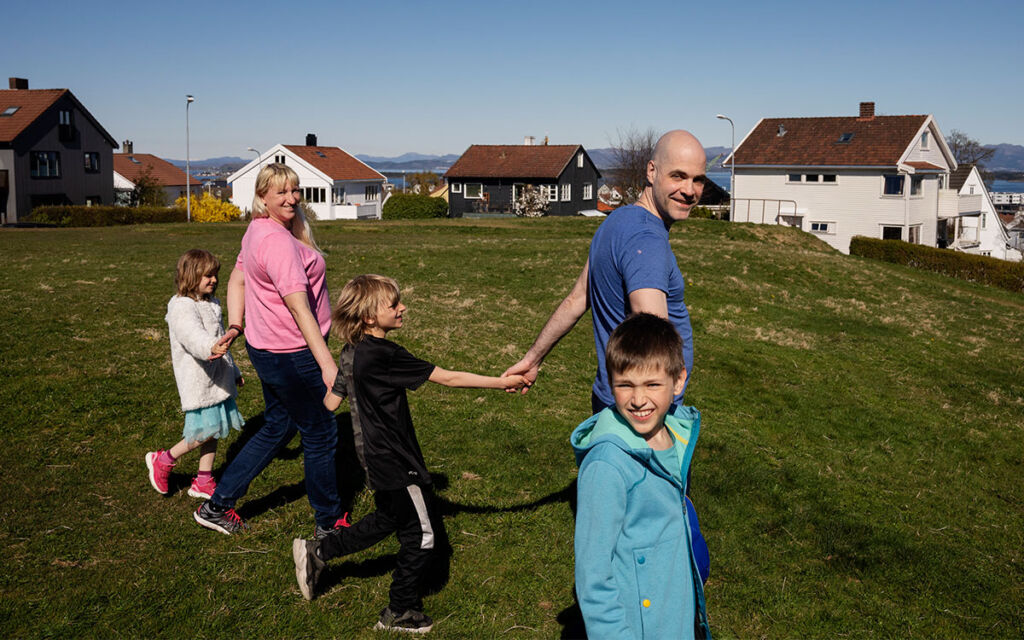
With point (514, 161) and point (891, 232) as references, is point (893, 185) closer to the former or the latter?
point (891, 232)

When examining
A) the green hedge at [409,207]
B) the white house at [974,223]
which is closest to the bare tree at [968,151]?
the white house at [974,223]

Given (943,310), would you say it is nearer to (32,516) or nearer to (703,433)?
(703,433)

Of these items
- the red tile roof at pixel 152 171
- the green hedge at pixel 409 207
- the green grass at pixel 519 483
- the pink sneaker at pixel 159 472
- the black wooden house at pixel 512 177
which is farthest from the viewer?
the red tile roof at pixel 152 171

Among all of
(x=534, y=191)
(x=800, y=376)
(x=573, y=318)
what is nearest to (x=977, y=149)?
(x=534, y=191)

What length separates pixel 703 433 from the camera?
820 centimetres

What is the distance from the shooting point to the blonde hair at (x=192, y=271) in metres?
5.80

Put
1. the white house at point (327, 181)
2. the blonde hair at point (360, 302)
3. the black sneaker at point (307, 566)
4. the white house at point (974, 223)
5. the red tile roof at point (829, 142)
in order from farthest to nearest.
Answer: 1. the white house at point (327, 181)
2. the white house at point (974, 223)
3. the red tile roof at point (829, 142)
4. the black sneaker at point (307, 566)
5. the blonde hair at point (360, 302)

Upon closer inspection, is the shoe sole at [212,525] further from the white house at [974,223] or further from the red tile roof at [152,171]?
the red tile roof at [152,171]

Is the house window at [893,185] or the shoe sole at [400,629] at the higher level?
the house window at [893,185]

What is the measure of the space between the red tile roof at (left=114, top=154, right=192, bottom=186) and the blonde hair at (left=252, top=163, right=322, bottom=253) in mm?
85117

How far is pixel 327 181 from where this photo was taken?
75.0 metres

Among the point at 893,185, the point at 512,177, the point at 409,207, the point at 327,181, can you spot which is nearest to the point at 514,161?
the point at 512,177

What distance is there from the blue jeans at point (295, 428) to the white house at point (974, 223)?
64.8 metres

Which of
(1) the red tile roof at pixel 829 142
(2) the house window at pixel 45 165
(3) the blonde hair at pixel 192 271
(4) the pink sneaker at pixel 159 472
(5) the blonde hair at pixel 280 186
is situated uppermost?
(1) the red tile roof at pixel 829 142
